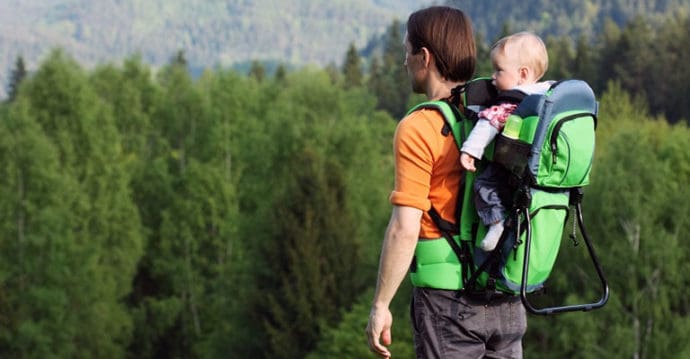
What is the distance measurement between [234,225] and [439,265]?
148 feet

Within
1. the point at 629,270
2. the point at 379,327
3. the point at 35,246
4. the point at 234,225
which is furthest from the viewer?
the point at 234,225

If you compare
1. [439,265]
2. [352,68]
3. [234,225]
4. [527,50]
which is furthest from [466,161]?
[352,68]

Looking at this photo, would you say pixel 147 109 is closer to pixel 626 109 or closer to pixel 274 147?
pixel 274 147

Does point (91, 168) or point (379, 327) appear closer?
point (379, 327)

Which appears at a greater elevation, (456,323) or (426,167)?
(426,167)

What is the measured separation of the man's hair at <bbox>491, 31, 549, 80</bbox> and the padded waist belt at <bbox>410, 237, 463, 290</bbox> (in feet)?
2.61

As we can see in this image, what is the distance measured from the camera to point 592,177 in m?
37.2

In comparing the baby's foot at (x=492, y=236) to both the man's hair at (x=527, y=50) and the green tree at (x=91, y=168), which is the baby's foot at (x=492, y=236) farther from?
the green tree at (x=91, y=168)

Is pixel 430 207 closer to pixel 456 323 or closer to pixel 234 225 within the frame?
pixel 456 323

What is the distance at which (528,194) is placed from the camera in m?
4.13

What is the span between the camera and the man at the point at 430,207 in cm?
421

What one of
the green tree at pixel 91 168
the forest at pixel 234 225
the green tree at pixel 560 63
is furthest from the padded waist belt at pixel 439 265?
the green tree at pixel 560 63

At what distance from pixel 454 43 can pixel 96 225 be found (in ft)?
146

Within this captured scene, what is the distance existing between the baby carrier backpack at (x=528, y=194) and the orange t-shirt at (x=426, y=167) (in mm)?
34
